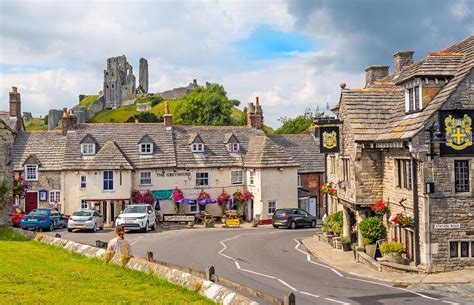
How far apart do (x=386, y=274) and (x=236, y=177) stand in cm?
2750

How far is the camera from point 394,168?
24234 millimetres

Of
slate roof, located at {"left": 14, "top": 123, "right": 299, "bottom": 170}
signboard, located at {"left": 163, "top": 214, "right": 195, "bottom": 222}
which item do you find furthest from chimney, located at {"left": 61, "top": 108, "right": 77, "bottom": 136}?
signboard, located at {"left": 163, "top": 214, "right": 195, "bottom": 222}

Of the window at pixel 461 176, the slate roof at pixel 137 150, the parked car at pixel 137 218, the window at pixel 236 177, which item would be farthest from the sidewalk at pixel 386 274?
the window at pixel 236 177

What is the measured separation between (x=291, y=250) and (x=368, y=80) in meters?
15.5

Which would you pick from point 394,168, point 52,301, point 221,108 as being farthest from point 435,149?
point 221,108

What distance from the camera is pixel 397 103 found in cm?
2667

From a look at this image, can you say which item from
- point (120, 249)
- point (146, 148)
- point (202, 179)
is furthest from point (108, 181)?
point (120, 249)

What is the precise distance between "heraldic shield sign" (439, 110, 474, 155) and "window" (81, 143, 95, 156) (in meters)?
31.5

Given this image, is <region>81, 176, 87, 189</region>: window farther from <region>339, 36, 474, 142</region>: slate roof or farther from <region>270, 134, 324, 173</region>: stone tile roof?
<region>339, 36, 474, 142</region>: slate roof

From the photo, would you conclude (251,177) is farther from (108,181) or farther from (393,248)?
(393,248)

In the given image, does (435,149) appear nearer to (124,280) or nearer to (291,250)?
(291,250)

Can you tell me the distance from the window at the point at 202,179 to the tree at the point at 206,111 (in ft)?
120

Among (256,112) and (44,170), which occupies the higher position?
(256,112)

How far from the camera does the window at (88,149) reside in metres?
45.1
